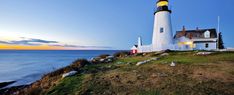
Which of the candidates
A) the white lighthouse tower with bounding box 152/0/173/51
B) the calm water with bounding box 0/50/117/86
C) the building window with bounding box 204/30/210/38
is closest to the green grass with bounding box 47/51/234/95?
the calm water with bounding box 0/50/117/86

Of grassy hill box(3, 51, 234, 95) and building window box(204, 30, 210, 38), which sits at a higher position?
building window box(204, 30, 210, 38)

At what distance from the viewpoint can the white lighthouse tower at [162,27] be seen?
26.4 meters

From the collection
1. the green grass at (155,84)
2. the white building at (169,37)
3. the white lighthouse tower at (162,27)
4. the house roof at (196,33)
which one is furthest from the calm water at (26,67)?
the house roof at (196,33)

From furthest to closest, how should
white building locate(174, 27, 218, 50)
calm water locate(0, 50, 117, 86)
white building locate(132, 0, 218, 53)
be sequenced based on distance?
white building locate(174, 27, 218, 50) < white building locate(132, 0, 218, 53) < calm water locate(0, 50, 117, 86)

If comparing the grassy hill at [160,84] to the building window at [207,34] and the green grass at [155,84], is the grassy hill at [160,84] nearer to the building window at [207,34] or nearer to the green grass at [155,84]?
the green grass at [155,84]

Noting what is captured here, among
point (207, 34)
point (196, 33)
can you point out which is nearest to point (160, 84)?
point (207, 34)

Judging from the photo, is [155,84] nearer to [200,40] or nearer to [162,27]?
[162,27]

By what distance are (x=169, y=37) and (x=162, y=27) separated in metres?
1.66

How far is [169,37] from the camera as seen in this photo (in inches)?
1046

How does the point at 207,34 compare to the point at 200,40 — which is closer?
the point at 200,40

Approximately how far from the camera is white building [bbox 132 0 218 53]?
86.0 ft

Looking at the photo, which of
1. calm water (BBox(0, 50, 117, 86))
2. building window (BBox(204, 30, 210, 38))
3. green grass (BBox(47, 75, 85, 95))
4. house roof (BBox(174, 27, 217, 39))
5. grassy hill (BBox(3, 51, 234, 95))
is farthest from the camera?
house roof (BBox(174, 27, 217, 39))

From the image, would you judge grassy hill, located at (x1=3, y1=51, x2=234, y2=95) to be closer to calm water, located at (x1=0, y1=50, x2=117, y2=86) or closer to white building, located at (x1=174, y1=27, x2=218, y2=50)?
calm water, located at (x1=0, y1=50, x2=117, y2=86)

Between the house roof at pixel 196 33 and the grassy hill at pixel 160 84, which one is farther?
the house roof at pixel 196 33
